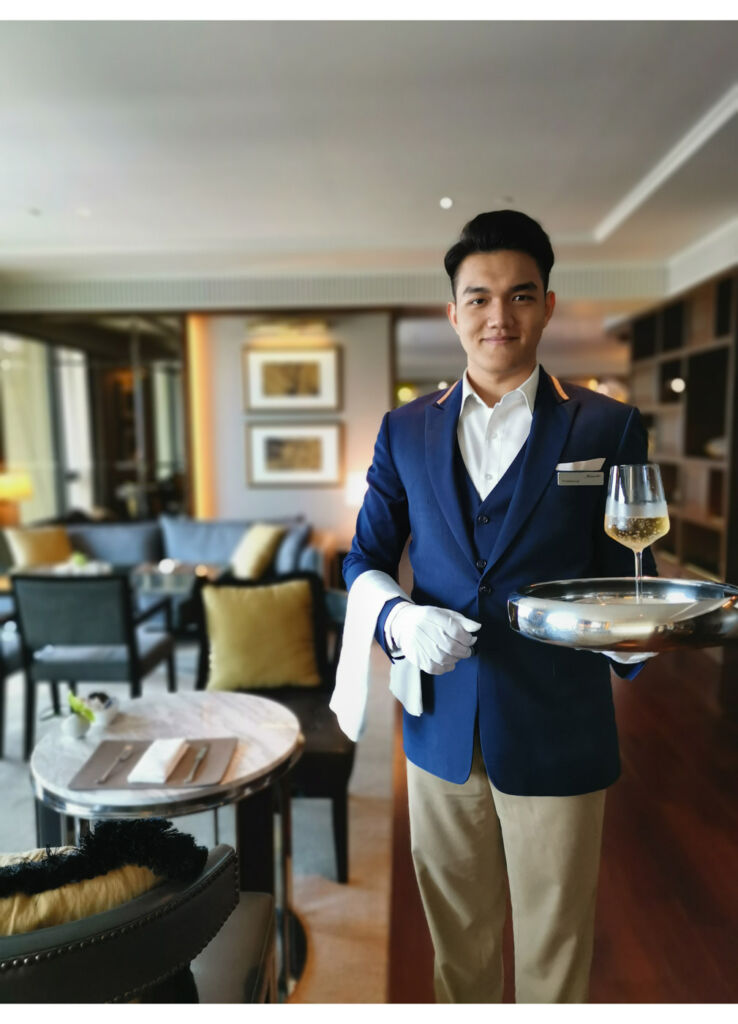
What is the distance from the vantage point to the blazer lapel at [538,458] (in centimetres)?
90

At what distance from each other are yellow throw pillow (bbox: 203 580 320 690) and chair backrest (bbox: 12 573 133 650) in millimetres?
618

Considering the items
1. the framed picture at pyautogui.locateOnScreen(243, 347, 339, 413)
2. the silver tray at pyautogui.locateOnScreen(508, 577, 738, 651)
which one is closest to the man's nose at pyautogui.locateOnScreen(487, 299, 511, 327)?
the silver tray at pyautogui.locateOnScreen(508, 577, 738, 651)

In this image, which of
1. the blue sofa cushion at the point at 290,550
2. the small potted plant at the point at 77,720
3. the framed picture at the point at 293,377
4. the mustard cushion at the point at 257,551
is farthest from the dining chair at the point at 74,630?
the framed picture at the point at 293,377

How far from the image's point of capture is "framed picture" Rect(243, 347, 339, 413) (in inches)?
194

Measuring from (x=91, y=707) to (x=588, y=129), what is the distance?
2.66m

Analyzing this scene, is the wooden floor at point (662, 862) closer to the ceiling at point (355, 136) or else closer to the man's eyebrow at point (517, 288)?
the man's eyebrow at point (517, 288)

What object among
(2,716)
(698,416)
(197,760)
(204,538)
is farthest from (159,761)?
(698,416)

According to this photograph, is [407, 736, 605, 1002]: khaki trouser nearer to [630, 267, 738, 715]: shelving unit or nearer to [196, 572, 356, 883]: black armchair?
[196, 572, 356, 883]: black armchair

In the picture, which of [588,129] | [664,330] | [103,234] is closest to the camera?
[588,129]

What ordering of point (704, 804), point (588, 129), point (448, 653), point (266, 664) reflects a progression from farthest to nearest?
1. point (588, 129)
2. point (266, 664)
3. point (704, 804)
4. point (448, 653)

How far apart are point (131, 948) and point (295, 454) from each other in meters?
4.39

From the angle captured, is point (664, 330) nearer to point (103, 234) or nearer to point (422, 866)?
point (103, 234)
